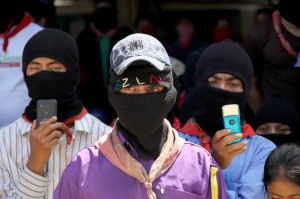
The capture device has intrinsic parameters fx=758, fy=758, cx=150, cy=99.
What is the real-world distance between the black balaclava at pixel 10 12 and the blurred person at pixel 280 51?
1.75m

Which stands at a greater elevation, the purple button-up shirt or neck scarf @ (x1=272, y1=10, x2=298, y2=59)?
neck scarf @ (x1=272, y1=10, x2=298, y2=59)

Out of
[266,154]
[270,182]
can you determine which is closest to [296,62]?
[266,154]

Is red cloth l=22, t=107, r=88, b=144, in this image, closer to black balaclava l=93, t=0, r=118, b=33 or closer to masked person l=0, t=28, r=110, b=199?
masked person l=0, t=28, r=110, b=199

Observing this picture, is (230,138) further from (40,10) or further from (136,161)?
(40,10)

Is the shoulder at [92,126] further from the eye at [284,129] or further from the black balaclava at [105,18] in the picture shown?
the black balaclava at [105,18]

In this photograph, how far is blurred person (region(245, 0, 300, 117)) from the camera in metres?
5.56

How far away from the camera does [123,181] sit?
3127 mm

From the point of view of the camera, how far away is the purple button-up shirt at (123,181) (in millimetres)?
3104

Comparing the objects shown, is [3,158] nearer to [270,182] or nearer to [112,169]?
[112,169]

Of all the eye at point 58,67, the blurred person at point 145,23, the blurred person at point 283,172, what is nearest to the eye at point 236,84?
the blurred person at point 283,172

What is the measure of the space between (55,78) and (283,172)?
136 cm

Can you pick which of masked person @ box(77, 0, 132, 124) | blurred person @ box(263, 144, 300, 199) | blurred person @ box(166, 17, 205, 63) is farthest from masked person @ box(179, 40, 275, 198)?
blurred person @ box(166, 17, 205, 63)

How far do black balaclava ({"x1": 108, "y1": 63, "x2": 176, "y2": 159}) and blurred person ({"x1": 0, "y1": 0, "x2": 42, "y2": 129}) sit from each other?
1.62m

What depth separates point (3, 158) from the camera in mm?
3920
